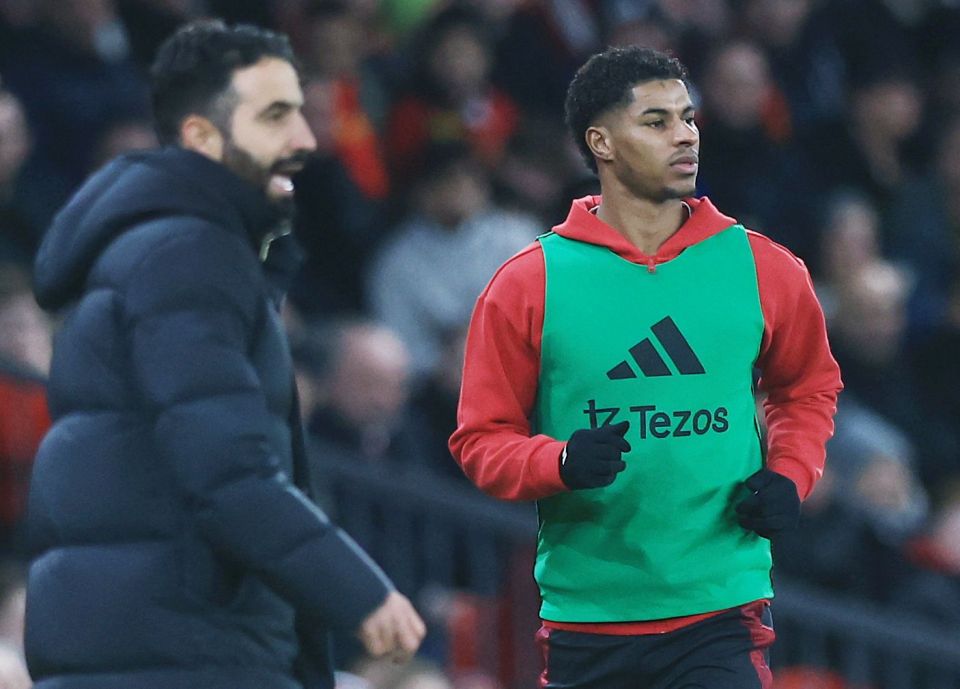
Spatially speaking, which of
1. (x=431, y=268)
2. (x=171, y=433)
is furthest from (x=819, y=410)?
(x=431, y=268)

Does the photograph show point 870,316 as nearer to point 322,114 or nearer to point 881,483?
point 881,483

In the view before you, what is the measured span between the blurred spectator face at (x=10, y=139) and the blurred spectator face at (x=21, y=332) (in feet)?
2.02

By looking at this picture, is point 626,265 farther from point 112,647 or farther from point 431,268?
point 431,268

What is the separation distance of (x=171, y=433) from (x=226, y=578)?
12.1 inches

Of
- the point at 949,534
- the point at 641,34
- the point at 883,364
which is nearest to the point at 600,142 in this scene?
the point at 949,534

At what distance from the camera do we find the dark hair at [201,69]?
12.8 feet

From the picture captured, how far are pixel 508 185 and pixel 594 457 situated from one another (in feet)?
16.4

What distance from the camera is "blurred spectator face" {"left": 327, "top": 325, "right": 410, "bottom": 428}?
6797 millimetres

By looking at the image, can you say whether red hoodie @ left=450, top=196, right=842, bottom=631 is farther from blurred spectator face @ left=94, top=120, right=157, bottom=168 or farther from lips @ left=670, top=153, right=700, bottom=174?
blurred spectator face @ left=94, top=120, right=157, bottom=168

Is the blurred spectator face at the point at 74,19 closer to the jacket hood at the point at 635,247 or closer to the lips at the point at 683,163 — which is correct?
the jacket hood at the point at 635,247

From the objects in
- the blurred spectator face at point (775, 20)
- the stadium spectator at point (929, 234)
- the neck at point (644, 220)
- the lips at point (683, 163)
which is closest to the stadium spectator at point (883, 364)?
the stadium spectator at point (929, 234)

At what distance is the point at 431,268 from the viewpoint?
7828 millimetres

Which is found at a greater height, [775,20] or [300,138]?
[775,20]

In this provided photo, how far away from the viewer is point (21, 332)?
6.12m
